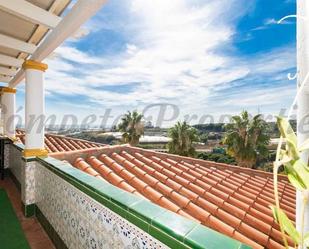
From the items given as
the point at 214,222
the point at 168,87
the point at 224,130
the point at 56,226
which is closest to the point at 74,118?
the point at 56,226

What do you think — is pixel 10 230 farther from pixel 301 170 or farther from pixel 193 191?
pixel 301 170

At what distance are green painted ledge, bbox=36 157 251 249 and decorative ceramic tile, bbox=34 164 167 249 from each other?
6cm

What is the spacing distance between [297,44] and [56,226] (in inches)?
140

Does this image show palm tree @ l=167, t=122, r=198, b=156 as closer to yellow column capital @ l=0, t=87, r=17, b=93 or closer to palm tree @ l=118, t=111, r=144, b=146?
palm tree @ l=118, t=111, r=144, b=146

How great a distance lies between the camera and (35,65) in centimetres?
441

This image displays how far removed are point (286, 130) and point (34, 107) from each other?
186 inches

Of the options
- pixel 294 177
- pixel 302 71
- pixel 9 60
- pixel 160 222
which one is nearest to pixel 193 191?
pixel 160 222

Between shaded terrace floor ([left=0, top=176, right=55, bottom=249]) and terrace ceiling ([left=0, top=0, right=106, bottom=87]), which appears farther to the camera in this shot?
shaded terrace floor ([left=0, top=176, right=55, bottom=249])

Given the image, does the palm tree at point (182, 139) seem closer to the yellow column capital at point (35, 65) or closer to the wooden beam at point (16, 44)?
the yellow column capital at point (35, 65)

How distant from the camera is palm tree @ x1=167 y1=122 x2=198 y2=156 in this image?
22.9 metres

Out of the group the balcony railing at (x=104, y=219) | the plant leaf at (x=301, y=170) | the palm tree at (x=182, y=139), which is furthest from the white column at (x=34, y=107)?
the palm tree at (x=182, y=139)

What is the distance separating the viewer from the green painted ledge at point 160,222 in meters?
1.10

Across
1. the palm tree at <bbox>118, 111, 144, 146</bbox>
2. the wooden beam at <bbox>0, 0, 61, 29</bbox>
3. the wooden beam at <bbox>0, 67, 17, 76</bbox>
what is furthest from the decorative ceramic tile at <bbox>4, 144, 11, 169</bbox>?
the palm tree at <bbox>118, 111, 144, 146</bbox>

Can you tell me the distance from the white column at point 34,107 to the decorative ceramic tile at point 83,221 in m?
0.79
